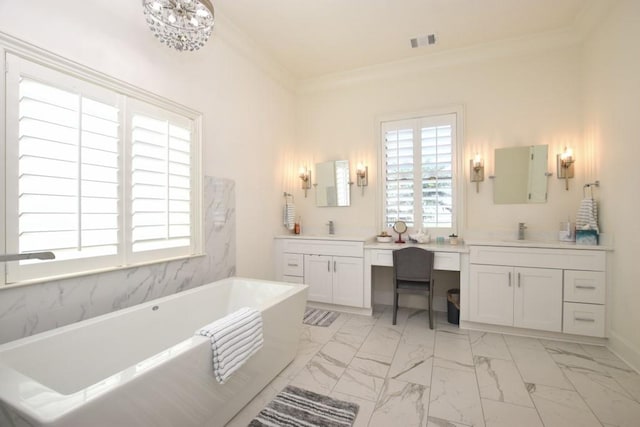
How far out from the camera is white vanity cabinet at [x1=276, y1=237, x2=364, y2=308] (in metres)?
3.45

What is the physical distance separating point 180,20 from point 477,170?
323cm

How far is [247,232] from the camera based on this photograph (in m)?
3.36

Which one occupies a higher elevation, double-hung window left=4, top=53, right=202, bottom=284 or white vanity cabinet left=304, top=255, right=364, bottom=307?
double-hung window left=4, top=53, right=202, bottom=284

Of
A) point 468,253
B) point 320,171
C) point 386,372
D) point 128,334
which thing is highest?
point 320,171

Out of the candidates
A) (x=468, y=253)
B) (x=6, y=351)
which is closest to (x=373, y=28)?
(x=468, y=253)

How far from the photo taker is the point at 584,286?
2623 mm

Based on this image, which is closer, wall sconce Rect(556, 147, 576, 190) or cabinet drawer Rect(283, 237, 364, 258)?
wall sconce Rect(556, 147, 576, 190)

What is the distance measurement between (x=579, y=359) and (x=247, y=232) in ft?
10.7

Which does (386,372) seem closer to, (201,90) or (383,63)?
(201,90)

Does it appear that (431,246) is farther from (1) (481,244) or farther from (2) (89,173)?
(2) (89,173)

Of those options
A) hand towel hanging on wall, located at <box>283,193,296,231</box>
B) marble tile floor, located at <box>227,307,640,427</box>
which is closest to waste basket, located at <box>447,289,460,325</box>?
marble tile floor, located at <box>227,307,640,427</box>

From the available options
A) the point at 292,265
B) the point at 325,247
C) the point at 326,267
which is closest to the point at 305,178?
the point at 325,247

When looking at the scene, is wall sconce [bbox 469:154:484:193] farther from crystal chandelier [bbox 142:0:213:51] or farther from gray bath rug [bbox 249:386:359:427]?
crystal chandelier [bbox 142:0:213:51]

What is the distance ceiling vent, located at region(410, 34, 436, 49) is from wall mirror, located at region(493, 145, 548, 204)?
57.2 inches
